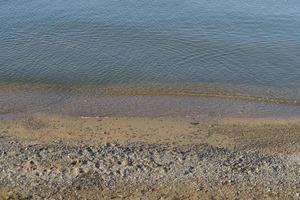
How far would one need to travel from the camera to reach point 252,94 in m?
23.7

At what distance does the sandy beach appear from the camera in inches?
595

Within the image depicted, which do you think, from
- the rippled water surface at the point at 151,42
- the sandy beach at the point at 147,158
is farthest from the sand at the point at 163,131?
the rippled water surface at the point at 151,42

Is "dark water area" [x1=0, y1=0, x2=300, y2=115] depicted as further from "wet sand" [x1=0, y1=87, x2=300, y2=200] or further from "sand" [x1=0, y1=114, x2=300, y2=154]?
"sand" [x1=0, y1=114, x2=300, y2=154]

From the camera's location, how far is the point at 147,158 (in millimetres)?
16625

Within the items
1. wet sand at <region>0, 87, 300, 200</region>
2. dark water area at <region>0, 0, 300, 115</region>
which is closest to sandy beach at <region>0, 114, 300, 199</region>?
wet sand at <region>0, 87, 300, 200</region>

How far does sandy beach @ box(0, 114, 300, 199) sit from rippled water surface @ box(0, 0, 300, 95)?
5208 millimetres

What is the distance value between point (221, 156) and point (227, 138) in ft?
5.99

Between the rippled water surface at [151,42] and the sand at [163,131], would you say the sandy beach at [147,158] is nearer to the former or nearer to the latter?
the sand at [163,131]

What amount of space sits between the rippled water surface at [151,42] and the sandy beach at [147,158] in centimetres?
521

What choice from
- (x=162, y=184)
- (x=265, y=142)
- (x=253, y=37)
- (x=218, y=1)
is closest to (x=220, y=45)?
(x=253, y=37)

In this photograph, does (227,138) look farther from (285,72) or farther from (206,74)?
(285,72)

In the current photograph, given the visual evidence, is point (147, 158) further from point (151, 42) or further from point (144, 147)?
point (151, 42)

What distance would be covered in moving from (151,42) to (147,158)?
13.6 m

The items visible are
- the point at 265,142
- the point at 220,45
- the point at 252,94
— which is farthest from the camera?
the point at 220,45
